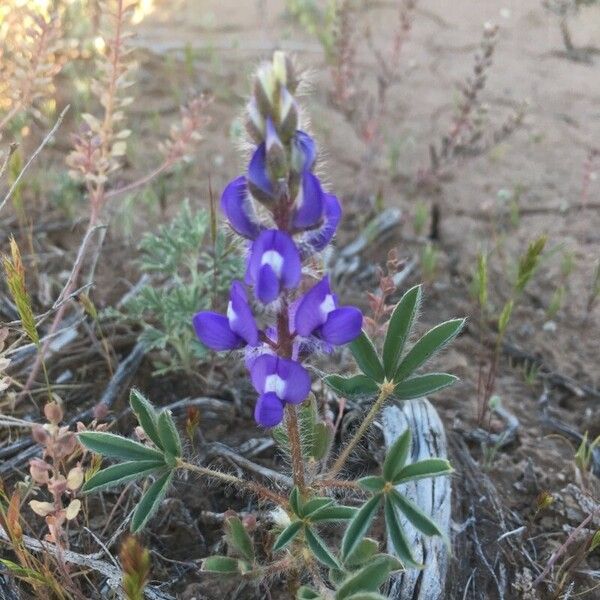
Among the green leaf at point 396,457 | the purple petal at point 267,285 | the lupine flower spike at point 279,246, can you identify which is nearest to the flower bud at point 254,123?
the lupine flower spike at point 279,246

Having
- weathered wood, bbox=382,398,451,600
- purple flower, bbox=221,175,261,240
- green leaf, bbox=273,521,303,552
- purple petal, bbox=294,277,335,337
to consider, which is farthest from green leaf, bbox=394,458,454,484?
purple flower, bbox=221,175,261,240

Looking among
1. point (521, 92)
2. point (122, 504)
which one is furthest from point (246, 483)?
point (521, 92)

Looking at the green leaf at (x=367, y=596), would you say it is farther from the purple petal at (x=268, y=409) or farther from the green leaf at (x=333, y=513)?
the purple petal at (x=268, y=409)

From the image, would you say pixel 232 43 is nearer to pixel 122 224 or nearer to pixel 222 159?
pixel 222 159

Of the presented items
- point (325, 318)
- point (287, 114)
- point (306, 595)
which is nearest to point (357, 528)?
point (306, 595)

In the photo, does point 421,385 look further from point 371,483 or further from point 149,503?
point 149,503

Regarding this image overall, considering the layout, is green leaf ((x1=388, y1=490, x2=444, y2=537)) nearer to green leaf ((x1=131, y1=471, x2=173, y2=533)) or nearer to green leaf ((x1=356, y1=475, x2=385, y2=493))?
green leaf ((x1=356, y1=475, x2=385, y2=493))
